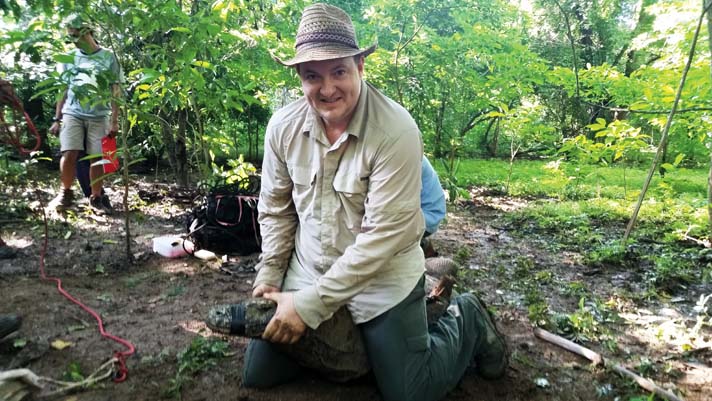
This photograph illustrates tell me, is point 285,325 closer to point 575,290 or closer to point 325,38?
point 325,38

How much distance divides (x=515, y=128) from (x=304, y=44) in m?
6.30

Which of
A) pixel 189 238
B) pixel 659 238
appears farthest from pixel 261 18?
pixel 659 238

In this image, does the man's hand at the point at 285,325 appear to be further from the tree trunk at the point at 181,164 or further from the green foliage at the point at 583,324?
the tree trunk at the point at 181,164

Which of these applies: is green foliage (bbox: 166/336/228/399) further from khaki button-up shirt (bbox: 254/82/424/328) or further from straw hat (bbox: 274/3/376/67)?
straw hat (bbox: 274/3/376/67)

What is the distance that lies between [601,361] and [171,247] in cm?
308

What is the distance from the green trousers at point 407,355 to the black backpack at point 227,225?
1973mm

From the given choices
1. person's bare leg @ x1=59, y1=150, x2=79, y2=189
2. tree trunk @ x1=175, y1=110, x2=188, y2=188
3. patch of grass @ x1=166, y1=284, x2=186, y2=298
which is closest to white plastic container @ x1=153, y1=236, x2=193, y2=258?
patch of grass @ x1=166, y1=284, x2=186, y2=298

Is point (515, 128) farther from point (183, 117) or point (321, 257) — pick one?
point (321, 257)

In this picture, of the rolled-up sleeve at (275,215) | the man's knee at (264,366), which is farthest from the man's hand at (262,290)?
the man's knee at (264,366)

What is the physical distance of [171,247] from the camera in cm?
362

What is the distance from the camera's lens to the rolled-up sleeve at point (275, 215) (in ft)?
6.89

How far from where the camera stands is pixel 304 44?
70.8 inches

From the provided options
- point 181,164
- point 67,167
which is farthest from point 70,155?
point 181,164

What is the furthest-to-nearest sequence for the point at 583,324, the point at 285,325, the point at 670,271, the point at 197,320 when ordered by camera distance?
the point at 670,271 < the point at 583,324 < the point at 197,320 < the point at 285,325
